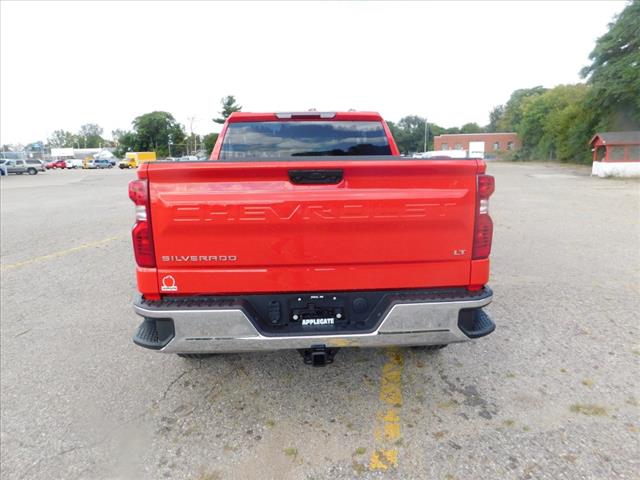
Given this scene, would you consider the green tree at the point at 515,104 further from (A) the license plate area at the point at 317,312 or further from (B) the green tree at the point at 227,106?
(A) the license plate area at the point at 317,312

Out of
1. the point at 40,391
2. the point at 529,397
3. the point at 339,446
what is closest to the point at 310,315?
the point at 339,446

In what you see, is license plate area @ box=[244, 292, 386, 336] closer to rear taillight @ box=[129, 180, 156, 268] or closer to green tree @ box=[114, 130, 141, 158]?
rear taillight @ box=[129, 180, 156, 268]

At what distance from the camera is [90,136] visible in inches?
5871

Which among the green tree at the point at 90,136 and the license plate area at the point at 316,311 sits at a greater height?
the green tree at the point at 90,136

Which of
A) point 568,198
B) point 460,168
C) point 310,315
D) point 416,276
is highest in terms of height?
point 460,168

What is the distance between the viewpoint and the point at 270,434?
8.74 ft

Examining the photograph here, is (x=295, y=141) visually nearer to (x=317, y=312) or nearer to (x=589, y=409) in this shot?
(x=317, y=312)

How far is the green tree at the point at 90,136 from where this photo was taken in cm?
13823

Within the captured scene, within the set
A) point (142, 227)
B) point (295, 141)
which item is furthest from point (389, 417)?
point (295, 141)

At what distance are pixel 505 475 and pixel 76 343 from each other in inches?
152

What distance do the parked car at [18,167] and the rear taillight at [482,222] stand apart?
172 feet

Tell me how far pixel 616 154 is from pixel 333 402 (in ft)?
106

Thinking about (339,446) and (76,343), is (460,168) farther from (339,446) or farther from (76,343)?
(76,343)

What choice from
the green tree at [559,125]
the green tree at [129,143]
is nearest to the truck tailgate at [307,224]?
the green tree at [559,125]
